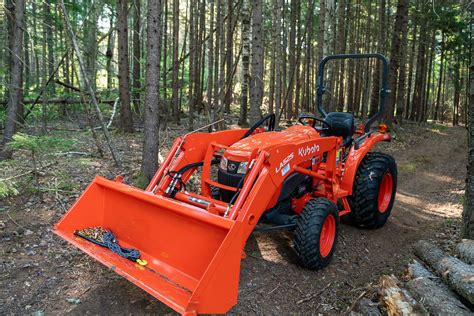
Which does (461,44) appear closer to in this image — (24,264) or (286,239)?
(286,239)

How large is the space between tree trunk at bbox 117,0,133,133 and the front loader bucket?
269 inches

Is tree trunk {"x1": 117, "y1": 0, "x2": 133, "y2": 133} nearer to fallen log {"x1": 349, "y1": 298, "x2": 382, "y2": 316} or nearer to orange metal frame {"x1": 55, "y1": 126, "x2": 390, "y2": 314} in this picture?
orange metal frame {"x1": 55, "y1": 126, "x2": 390, "y2": 314}

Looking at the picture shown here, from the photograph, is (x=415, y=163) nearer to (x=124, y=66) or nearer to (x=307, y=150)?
(x=307, y=150)

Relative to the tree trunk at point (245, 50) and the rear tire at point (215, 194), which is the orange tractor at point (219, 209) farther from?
the tree trunk at point (245, 50)

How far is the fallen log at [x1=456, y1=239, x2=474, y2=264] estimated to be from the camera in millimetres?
3691

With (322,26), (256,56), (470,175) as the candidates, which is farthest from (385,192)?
(322,26)

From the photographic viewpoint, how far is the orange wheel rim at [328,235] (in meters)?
4.29

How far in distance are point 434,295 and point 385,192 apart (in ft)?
9.75

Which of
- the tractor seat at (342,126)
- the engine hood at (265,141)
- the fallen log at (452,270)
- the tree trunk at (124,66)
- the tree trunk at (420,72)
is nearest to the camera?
the fallen log at (452,270)

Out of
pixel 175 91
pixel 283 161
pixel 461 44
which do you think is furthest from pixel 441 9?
pixel 283 161

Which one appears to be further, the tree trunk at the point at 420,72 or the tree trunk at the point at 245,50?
the tree trunk at the point at 420,72

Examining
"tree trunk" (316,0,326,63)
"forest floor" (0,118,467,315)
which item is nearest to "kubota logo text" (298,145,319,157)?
"forest floor" (0,118,467,315)

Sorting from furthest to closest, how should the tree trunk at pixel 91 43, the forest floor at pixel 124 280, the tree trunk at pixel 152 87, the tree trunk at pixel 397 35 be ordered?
the tree trunk at pixel 397 35 < the tree trunk at pixel 91 43 < the tree trunk at pixel 152 87 < the forest floor at pixel 124 280

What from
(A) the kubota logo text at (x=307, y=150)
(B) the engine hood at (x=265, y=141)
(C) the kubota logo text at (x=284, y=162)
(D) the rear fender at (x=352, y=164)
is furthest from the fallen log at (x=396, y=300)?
(D) the rear fender at (x=352, y=164)
